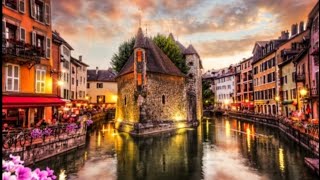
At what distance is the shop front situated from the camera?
763 inches

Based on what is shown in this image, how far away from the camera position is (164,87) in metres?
42.2

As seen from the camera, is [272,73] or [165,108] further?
[272,73]

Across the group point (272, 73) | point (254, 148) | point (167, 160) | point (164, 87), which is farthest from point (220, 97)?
point (167, 160)

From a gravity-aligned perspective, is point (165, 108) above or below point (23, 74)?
below

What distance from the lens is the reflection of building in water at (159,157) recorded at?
18.2 m

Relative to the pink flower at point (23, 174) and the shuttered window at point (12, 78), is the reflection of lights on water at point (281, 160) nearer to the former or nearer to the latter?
the pink flower at point (23, 174)

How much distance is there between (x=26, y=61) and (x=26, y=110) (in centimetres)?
425

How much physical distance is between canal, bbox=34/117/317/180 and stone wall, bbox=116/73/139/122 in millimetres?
8281

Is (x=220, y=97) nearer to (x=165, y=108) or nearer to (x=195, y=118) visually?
(x=195, y=118)

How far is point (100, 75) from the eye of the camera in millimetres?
77938

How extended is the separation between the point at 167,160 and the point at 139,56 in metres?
19.7

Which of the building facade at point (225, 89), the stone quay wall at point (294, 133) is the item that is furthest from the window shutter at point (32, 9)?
the building facade at point (225, 89)

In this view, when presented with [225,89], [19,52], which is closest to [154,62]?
[19,52]

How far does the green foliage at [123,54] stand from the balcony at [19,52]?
27.1 meters
